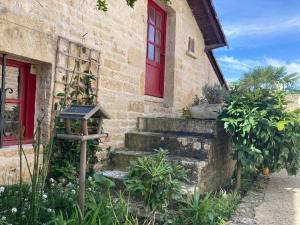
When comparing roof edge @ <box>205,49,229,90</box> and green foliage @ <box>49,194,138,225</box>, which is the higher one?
roof edge @ <box>205,49,229,90</box>

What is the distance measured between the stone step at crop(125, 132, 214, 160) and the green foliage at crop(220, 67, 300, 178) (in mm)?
462

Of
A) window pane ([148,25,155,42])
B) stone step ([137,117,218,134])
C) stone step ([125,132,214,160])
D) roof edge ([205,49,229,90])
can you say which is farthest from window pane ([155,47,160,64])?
roof edge ([205,49,229,90])

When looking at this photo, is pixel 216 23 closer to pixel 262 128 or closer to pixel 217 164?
pixel 262 128

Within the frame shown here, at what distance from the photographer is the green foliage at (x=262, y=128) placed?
476 cm

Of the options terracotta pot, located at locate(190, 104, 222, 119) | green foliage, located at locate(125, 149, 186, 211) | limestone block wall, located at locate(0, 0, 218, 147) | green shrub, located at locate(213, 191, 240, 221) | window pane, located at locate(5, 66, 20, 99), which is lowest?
green shrub, located at locate(213, 191, 240, 221)

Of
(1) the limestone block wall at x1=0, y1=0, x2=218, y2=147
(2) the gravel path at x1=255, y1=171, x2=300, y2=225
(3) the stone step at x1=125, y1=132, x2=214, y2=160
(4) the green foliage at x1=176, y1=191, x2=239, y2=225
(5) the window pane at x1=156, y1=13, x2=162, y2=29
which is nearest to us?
(4) the green foliage at x1=176, y1=191, x2=239, y2=225

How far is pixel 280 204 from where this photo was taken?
4.54m

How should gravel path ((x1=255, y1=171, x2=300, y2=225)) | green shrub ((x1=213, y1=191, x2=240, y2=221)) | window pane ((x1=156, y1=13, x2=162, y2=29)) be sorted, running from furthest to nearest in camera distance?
Answer: window pane ((x1=156, y1=13, x2=162, y2=29))
gravel path ((x1=255, y1=171, x2=300, y2=225))
green shrub ((x1=213, y1=191, x2=240, y2=221))

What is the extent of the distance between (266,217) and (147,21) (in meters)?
4.35

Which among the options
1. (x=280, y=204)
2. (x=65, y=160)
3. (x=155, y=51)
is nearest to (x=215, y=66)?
(x=155, y=51)

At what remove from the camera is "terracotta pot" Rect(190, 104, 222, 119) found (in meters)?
5.76

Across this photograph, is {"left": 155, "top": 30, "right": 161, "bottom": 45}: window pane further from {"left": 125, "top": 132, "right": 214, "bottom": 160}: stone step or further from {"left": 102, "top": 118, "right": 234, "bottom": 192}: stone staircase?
{"left": 125, "top": 132, "right": 214, "bottom": 160}: stone step

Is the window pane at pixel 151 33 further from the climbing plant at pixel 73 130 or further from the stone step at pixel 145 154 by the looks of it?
the stone step at pixel 145 154

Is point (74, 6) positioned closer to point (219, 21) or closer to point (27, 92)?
point (27, 92)
